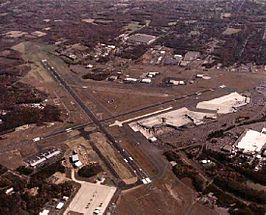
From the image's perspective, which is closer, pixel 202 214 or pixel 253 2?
pixel 202 214

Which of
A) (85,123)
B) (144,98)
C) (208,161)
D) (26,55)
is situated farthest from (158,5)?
(208,161)

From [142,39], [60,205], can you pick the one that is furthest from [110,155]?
[142,39]

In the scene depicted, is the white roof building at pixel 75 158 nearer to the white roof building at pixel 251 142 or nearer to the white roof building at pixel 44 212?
the white roof building at pixel 44 212

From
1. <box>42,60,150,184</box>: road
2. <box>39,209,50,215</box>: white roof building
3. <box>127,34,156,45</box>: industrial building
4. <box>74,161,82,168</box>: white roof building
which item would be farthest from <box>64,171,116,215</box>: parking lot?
<box>127,34,156,45</box>: industrial building

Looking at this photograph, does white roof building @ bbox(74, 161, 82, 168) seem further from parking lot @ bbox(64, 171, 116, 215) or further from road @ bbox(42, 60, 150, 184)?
road @ bbox(42, 60, 150, 184)

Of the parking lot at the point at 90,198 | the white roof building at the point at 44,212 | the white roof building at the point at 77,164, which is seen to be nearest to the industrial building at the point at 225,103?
the white roof building at the point at 77,164

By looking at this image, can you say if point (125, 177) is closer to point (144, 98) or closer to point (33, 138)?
point (33, 138)

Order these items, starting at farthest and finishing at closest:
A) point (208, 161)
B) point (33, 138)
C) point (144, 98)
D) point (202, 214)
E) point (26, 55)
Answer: point (26, 55) → point (144, 98) → point (33, 138) → point (208, 161) → point (202, 214)
